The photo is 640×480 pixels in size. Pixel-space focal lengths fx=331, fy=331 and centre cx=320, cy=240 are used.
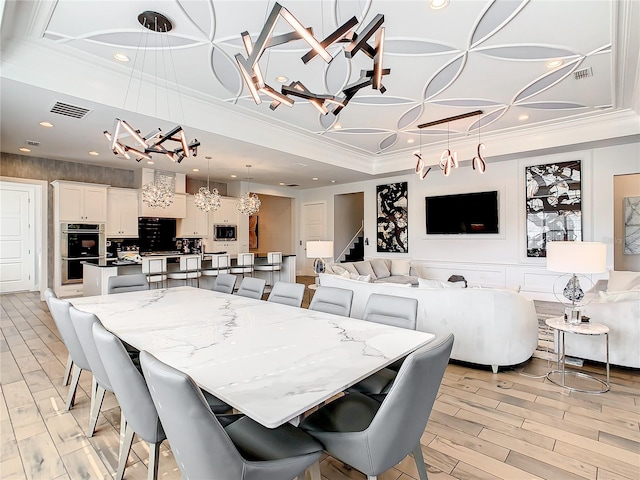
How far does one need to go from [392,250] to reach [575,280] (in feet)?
Result: 18.8

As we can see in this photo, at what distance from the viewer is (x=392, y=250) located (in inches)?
348

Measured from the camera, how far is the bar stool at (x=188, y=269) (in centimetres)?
588

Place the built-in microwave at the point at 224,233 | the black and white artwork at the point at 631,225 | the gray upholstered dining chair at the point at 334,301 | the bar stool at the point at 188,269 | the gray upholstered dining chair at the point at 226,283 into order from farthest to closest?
the built-in microwave at the point at 224,233, the black and white artwork at the point at 631,225, the bar stool at the point at 188,269, the gray upholstered dining chair at the point at 226,283, the gray upholstered dining chair at the point at 334,301

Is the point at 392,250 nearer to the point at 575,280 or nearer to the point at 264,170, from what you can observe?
the point at 264,170

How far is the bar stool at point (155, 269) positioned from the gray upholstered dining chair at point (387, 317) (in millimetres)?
4303

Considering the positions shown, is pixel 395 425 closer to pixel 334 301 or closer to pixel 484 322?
pixel 334 301

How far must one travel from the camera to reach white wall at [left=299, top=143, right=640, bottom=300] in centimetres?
596

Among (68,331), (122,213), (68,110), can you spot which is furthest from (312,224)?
(68,331)

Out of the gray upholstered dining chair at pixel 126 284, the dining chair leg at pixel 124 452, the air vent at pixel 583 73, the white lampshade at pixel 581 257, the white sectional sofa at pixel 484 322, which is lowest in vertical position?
the dining chair leg at pixel 124 452

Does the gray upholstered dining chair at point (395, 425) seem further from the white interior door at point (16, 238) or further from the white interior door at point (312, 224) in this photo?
the white interior door at point (312, 224)

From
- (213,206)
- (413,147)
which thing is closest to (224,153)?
(213,206)

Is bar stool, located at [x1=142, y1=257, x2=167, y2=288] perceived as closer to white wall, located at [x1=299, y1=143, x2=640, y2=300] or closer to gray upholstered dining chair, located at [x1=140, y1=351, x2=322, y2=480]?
gray upholstered dining chair, located at [x1=140, y1=351, x2=322, y2=480]

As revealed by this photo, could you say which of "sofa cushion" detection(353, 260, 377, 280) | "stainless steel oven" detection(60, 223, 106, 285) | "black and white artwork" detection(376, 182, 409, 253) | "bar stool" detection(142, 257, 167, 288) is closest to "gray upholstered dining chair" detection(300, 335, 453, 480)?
"bar stool" detection(142, 257, 167, 288)

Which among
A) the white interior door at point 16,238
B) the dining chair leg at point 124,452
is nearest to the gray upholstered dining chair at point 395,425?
the dining chair leg at point 124,452
